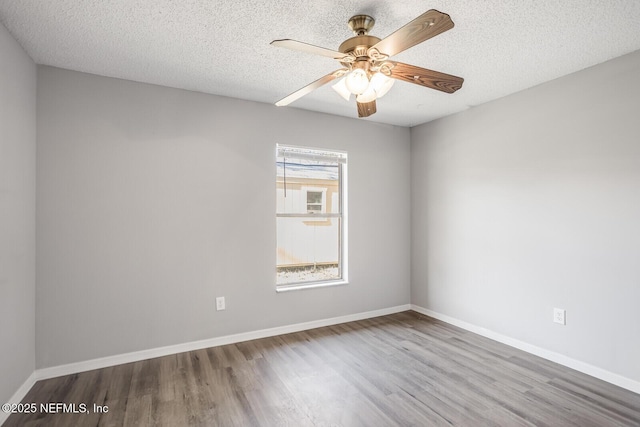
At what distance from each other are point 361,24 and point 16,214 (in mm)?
2550

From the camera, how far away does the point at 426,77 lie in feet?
6.59

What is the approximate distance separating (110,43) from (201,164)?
1168 millimetres

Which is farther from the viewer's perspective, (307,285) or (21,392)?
(307,285)

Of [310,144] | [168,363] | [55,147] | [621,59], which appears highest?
[621,59]

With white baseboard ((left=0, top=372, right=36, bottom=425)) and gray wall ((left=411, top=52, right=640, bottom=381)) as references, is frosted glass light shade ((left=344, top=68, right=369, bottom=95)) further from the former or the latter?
white baseboard ((left=0, top=372, right=36, bottom=425))

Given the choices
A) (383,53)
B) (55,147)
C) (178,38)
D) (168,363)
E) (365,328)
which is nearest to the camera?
(383,53)

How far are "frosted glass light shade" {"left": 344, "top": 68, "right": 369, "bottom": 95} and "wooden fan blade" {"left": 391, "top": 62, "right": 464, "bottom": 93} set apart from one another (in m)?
0.18

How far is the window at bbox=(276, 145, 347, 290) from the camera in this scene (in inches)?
145

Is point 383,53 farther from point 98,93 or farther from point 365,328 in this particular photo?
point 365,328

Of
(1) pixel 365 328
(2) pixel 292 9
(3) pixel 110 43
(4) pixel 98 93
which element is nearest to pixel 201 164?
(4) pixel 98 93

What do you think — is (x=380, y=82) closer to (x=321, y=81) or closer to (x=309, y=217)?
(x=321, y=81)

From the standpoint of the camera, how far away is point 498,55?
8.00ft

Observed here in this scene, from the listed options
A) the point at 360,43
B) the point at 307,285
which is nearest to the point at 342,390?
the point at 307,285

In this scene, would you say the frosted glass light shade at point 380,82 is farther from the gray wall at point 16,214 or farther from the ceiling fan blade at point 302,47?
the gray wall at point 16,214
